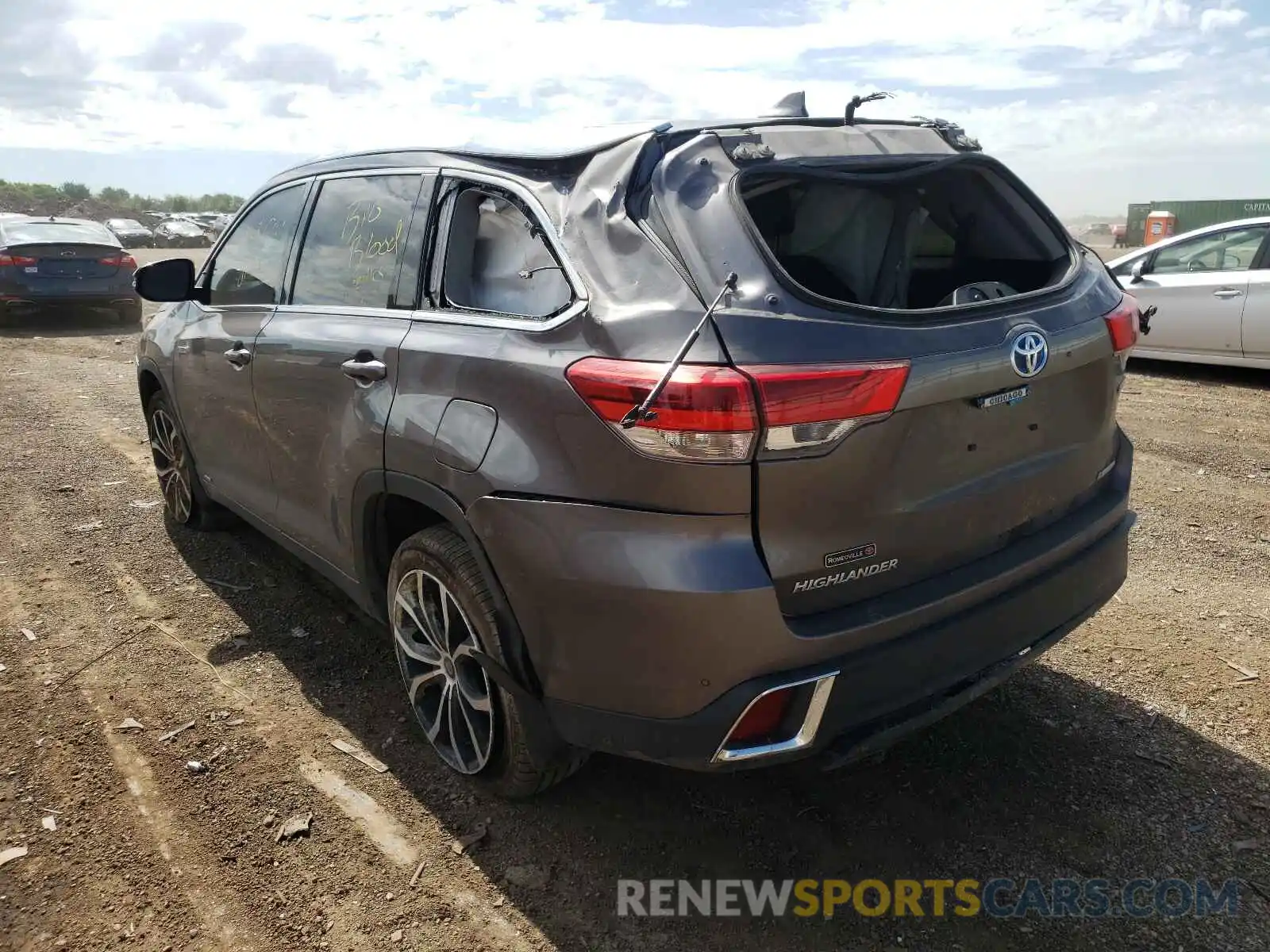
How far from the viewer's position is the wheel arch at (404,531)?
8.46ft

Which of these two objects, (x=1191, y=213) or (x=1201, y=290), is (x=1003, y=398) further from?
(x=1191, y=213)

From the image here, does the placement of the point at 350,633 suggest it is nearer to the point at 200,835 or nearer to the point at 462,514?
the point at 200,835

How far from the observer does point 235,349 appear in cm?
398

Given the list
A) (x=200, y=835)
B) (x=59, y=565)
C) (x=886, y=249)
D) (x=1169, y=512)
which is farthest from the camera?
(x=1169, y=512)

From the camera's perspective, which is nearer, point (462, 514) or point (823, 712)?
point (823, 712)

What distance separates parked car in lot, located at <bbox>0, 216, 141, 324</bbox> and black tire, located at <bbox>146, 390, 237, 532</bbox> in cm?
891

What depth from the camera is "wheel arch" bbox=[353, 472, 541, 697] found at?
2.58 m

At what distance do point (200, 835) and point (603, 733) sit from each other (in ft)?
4.27

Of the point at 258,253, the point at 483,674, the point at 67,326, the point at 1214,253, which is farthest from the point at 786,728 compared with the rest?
the point at 67,326

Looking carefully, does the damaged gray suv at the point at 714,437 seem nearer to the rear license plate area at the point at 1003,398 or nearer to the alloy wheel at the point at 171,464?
the rear license plate area at the point at 1003,398

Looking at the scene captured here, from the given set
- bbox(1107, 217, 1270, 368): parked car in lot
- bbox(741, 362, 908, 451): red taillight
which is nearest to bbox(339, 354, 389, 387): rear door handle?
bbox(741, 362, 908, 451): red taillight

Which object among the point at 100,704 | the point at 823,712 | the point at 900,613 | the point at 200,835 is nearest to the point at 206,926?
the point at 200,835

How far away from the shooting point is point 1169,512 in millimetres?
5281

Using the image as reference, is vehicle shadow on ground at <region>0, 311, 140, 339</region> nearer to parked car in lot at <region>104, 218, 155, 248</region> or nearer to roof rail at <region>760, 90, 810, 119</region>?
roof rail at <region>760, 90, 810, 119</region>
